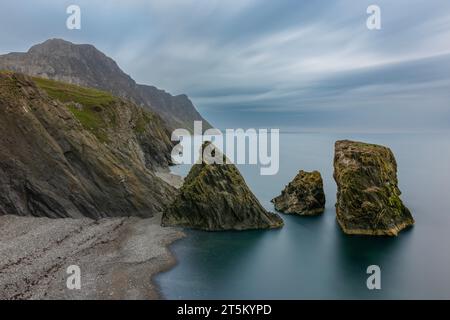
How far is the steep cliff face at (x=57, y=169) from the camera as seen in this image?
67.8m

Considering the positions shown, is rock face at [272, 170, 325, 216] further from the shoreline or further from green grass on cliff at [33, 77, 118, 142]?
green grass on cliff at [33, 77, 118, 142]

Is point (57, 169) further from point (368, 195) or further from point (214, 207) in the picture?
point (368, 195)

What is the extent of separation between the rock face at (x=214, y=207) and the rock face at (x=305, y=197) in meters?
14.1

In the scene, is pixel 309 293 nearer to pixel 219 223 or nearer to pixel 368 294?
pixel 368 294

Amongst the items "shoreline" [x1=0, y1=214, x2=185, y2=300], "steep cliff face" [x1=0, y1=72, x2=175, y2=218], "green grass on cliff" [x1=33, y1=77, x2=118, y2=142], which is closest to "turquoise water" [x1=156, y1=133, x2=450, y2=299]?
"shoreline" [x1=0, y1=214, x2=185, y2=300]

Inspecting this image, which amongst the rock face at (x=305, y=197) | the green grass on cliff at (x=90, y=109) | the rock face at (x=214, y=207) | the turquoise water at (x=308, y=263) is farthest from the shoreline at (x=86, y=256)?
the green grass on cliff at (x=90, y=109)

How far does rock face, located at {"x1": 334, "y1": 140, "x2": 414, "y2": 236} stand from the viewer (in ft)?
229

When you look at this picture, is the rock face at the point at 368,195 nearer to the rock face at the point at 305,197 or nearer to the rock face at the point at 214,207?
the rock face at the point at 305,197

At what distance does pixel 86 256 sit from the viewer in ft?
173

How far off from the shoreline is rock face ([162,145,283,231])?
164 inches

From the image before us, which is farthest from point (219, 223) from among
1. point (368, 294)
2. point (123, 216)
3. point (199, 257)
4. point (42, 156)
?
point (42, 156)

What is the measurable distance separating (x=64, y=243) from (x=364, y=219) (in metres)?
55.8

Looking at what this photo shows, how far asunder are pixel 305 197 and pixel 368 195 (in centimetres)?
1956
